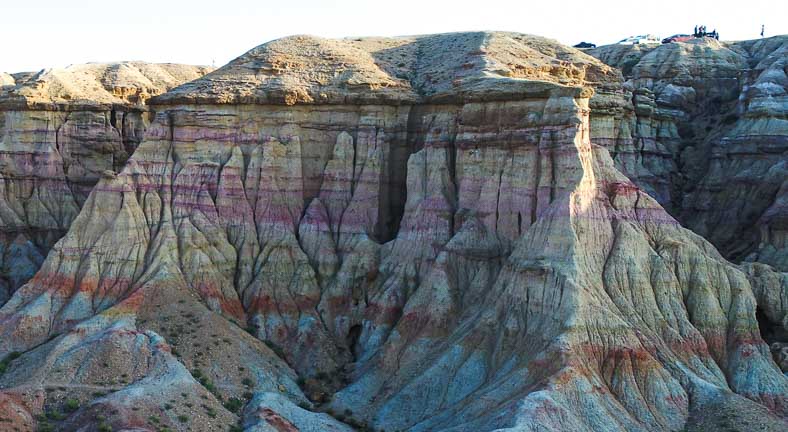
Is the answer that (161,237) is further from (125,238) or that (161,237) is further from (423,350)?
(423,350)

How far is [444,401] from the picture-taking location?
44.8m

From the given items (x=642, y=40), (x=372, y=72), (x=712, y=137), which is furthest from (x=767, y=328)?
(x=642, y=40)

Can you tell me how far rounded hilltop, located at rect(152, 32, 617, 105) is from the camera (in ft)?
188

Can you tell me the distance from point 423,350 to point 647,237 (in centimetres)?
1280

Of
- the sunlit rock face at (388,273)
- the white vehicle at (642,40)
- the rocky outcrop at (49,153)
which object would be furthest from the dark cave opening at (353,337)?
the white vehicle at (642,40)

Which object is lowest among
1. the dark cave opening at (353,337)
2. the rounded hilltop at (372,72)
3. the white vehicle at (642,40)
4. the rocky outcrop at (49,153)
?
the dark cave opening at (353,337)

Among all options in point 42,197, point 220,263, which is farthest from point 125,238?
point 42,197

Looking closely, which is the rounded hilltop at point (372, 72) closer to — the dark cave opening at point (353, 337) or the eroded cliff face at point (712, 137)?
the eroded cliff face at point (712, 137)

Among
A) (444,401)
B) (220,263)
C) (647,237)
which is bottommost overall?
(444,401)

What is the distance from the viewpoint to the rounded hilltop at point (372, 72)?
5731 cm

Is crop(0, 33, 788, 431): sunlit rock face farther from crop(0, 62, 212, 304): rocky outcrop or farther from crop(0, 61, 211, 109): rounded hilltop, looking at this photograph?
crop(0, 61, 211, 109): rounded hilltop

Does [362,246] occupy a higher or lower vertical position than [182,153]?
lower

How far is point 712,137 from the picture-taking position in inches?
3231

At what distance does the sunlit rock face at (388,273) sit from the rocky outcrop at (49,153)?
14.3 meters
